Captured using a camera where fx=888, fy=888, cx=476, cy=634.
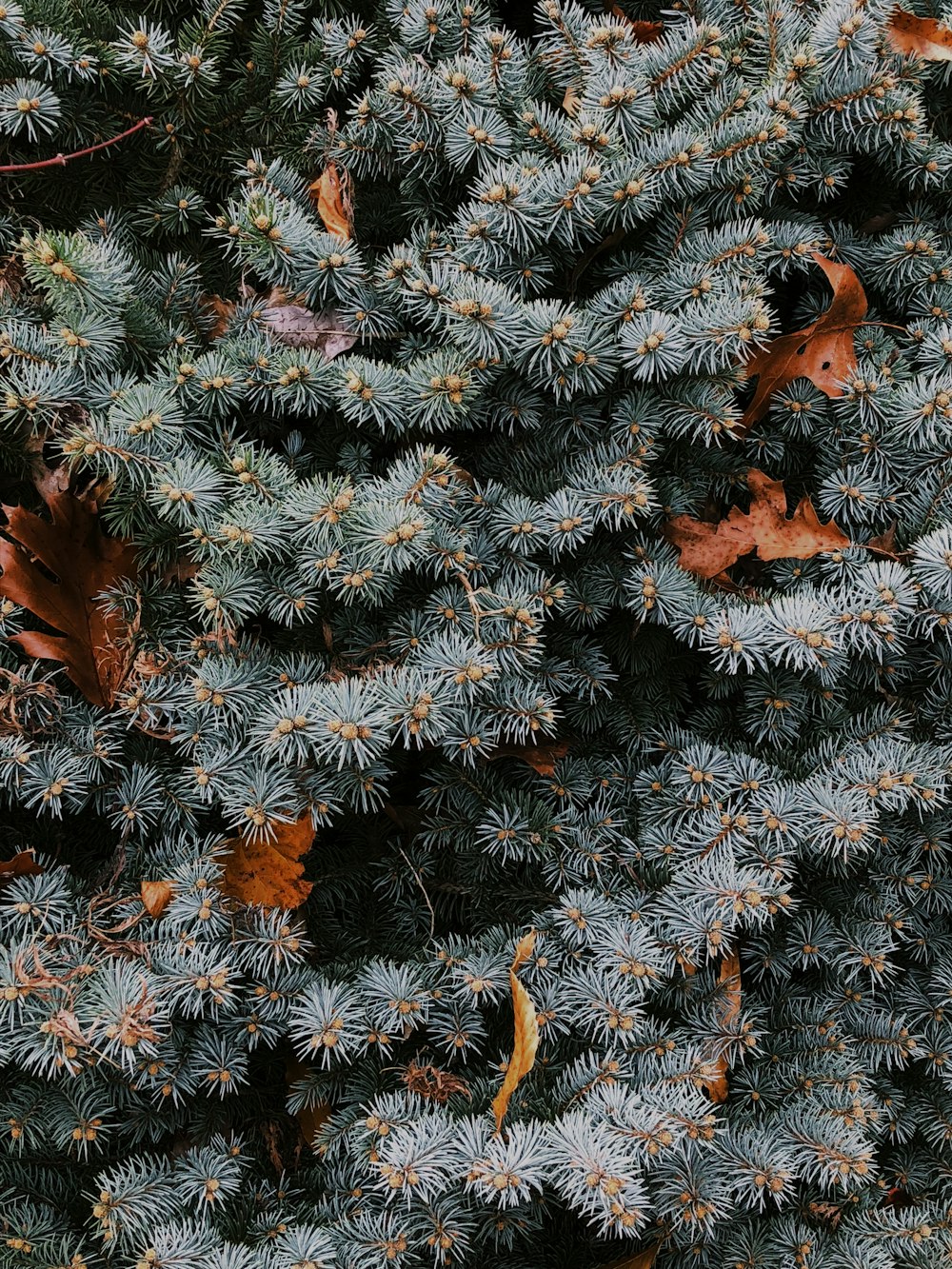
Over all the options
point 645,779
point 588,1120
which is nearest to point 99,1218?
point 588,1120

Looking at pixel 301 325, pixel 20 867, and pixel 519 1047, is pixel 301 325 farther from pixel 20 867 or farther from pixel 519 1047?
pixel 519 1047

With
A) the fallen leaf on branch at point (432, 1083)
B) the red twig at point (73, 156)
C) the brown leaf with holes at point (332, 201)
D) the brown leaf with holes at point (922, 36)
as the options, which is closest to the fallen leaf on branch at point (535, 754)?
the fallen leaf on branch at point (432, 1083)

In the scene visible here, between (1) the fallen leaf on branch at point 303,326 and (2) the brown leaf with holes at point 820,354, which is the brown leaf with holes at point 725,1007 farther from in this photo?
(1) the fallen leaf on branch at point 303,326

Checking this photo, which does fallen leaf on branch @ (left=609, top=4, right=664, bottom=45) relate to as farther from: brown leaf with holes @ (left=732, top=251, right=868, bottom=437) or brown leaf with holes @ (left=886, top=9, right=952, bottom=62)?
brown leaf with holes @ (left=732, top=251, right=868, bottom=437)

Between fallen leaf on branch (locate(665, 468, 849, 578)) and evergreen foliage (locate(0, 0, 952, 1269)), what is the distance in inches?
2.1

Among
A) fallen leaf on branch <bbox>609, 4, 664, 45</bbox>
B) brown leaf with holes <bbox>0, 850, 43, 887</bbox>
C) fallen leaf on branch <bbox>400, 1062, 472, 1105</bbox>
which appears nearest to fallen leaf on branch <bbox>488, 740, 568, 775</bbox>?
fallen leaf on branch <bbox>400, 1062, 472, 1105</bbox>

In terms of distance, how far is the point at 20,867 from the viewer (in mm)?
1387

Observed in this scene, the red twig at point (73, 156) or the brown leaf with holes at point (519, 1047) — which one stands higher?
the red twig at point (73, 156)

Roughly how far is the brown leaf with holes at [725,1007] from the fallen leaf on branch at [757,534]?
2.19 feet

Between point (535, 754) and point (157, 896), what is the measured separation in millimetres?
644

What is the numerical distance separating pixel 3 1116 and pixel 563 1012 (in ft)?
2.81

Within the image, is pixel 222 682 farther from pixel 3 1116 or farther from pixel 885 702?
pixel 885 702

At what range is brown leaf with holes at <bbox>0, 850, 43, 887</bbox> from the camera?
137cm

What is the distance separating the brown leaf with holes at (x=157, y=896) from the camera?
1351 mm
